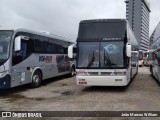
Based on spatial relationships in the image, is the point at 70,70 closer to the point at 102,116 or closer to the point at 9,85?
the point at 9,85

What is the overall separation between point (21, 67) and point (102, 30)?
414 cm

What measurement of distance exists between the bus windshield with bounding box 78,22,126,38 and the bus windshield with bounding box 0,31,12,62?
127 inches

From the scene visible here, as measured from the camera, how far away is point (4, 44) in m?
12.4

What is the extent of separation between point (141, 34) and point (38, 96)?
4041 inches

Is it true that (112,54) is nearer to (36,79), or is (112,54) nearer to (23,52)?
(23,52)

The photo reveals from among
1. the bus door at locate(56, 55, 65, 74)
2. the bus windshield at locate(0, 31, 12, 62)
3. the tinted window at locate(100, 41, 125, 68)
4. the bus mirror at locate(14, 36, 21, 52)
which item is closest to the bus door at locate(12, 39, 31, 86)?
the bus mirror at locate(14, 36, 21, 52)

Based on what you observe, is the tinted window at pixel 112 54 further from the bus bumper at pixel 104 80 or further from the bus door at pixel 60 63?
the bus door at pixel 60 63

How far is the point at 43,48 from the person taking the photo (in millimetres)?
16109

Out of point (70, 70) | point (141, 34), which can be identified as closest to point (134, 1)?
point (141, 34)

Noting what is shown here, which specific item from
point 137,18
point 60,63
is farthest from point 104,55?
point 137,18

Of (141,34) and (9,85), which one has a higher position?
(141,34)

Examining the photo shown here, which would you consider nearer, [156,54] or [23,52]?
[23,52]

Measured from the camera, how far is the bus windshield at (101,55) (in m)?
12.8

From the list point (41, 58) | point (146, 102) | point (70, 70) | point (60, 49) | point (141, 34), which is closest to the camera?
point (146, 102)
